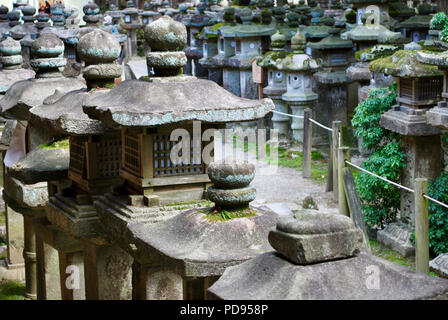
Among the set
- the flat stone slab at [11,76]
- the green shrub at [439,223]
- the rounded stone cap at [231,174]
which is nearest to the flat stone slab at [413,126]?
the green shrub at [439,223]

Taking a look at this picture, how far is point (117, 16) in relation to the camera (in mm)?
32156

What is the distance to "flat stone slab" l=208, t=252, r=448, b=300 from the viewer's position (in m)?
3.79

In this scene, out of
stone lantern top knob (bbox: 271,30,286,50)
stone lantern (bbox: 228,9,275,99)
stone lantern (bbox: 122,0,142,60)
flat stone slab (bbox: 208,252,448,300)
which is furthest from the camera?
stone lantern (bbox: 122,0,142,60)

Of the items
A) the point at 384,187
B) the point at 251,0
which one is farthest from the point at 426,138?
the point at 251,0

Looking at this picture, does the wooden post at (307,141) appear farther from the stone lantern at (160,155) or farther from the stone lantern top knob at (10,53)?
the stone lantern at (160,155)

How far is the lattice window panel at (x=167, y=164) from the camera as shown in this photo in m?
6.36

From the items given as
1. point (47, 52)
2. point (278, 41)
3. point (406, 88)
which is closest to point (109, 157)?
point (47, 52)

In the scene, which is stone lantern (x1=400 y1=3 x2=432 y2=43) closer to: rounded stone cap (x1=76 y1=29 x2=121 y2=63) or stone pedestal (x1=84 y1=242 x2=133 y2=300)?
rounded stone cap (x1=76 y1=29 x2=121 y2=63)

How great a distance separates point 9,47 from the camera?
1106 centimetres

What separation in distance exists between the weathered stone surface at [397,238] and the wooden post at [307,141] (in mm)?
3660

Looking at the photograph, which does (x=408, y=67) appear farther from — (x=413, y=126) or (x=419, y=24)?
(x=419, y=24)

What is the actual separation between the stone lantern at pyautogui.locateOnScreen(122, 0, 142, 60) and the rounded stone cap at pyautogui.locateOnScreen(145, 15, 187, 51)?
2408cm

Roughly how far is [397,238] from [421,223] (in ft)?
8.47

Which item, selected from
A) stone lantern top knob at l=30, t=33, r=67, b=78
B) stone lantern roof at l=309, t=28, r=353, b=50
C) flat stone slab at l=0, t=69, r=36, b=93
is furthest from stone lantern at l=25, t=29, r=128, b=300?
stone lantern roof at l=309, t=28, r=353, b=50
